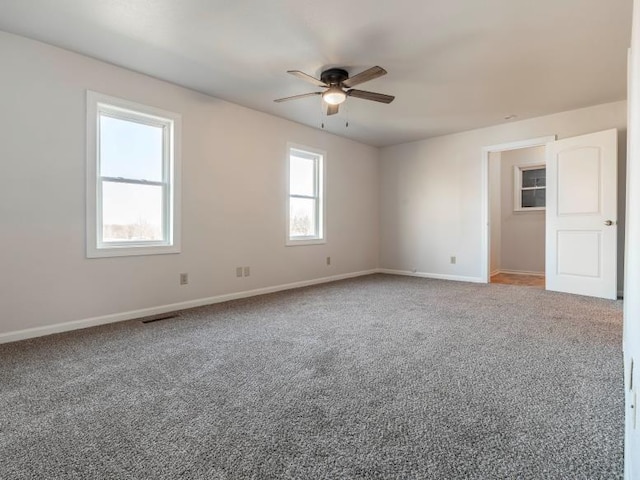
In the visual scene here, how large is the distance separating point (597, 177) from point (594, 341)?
8.73ft

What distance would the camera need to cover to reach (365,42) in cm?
282

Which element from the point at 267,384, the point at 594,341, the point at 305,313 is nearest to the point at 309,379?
the point at 267,384

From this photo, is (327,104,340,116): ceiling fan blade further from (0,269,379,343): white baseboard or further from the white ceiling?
(0,269,379,343): white baseboard

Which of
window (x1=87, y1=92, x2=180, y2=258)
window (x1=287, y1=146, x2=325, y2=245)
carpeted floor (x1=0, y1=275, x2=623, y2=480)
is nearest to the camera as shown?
carpeted floor (x1=0, y1=275, x2=623, y2=480)

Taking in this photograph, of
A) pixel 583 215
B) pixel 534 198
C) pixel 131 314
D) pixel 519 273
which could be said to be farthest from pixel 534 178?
pixel 131 314

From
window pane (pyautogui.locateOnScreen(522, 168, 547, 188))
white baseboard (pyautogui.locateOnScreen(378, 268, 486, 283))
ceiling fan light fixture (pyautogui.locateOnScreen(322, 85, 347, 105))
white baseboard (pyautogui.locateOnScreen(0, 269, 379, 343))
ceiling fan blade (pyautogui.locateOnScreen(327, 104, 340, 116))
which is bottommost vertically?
white baseboard (pyautogui.locateOnScreen(0, 269, 379, 343))

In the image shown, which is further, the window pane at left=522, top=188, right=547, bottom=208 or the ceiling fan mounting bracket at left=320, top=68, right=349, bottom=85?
the window pane at left=522, top=188, right=547, bottom=208

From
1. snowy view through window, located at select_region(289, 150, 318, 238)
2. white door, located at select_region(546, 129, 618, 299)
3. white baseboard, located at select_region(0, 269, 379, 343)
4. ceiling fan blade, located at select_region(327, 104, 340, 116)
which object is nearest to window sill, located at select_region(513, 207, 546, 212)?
white door, located at select_region(546, 129, 618, 299)

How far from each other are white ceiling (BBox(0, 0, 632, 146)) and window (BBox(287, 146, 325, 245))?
131 cm

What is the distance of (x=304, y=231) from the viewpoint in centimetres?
543

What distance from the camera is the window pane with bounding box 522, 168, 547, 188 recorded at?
6.50m

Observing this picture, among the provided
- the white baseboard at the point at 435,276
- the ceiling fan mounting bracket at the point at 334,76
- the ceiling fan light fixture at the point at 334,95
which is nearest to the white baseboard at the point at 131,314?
the white baseboard at the point at 435,276

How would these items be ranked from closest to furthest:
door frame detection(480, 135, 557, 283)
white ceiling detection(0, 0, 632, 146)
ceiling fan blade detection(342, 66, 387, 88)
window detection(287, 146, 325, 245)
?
1. white ceiling detection(0, 0, 632, 146)
2. ceiling fan blade detection(342, 66, 387, 88)
3. window detection(287, 146, 325, 245)
4. door frame detection(480, 135, 557, 283)

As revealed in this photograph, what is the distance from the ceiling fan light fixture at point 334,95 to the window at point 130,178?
1.73 meters
